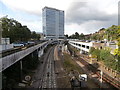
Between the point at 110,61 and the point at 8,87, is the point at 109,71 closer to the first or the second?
the point at 110,61

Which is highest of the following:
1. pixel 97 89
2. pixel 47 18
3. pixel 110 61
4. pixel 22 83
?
pixel 47 18

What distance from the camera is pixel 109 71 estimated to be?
30875 millimetres

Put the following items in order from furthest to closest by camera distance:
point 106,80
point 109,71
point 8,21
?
point 8,21 → point 109,71 → point 106,80

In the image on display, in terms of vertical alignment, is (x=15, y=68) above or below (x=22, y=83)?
above

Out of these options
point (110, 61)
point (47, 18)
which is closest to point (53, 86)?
point (110, 61)

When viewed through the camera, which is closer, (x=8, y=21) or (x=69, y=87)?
(x=69, y=87)

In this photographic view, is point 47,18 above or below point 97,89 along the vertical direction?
above

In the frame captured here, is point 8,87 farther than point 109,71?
No

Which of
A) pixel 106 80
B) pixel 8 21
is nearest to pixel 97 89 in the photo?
pixel 106 80

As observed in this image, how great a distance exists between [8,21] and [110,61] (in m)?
47.2

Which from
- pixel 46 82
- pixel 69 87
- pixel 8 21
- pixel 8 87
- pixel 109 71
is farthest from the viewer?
pixel 8 21

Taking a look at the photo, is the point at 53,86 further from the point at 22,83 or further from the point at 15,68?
the point at 15,68

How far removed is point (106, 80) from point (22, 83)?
68.9ft

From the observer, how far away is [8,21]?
4669cm
